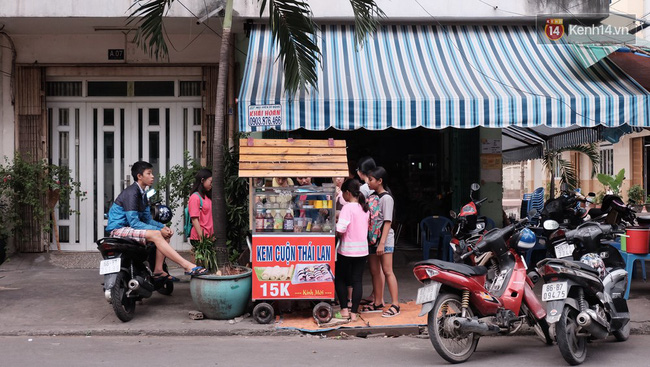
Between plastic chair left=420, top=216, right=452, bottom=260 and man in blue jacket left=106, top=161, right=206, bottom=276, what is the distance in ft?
13.9

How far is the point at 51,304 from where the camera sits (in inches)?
302

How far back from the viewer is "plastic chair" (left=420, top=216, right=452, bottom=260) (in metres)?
9.95

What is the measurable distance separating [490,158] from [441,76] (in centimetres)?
331

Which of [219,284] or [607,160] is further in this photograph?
[607,160]

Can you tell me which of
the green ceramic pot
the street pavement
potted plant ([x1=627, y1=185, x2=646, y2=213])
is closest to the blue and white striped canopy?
the green ceramic pot

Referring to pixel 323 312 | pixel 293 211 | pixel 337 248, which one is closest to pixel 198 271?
pixel 293 211

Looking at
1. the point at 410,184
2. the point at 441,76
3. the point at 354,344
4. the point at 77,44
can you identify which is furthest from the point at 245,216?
the point at 410,184

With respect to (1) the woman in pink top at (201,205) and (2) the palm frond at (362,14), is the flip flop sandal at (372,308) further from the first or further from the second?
(2) the palm frond at (362,14)

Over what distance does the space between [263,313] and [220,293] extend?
52 centimetres

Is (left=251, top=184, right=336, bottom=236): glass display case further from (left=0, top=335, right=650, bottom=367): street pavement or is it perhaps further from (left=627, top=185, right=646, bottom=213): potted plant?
(left=627, top=185, right=646, bottom=213): potted plant

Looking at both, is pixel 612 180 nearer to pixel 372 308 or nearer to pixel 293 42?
pixel 372 308

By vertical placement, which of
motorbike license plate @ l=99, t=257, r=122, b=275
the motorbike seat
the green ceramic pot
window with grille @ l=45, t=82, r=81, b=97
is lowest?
the green ceramic pot

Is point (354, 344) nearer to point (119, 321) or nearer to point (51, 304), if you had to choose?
point (119, 321)

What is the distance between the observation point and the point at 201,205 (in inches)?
327
